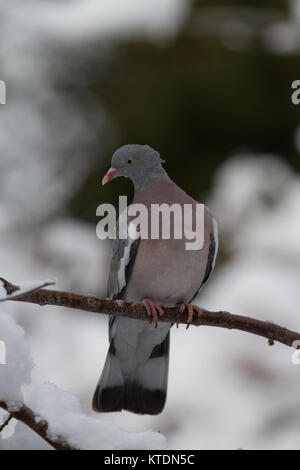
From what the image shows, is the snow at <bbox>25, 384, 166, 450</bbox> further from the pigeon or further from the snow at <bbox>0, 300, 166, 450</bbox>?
the pigeon

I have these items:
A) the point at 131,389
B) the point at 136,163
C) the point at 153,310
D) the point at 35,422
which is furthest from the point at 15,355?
the point at 131,389

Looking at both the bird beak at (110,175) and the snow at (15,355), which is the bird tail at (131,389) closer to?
the bird beak at (110,175)

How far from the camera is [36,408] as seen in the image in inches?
68.7

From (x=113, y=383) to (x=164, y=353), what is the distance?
1.07ft

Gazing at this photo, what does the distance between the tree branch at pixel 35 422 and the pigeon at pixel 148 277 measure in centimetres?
132

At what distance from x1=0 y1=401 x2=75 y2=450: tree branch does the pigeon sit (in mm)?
1316

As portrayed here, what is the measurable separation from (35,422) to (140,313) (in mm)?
794

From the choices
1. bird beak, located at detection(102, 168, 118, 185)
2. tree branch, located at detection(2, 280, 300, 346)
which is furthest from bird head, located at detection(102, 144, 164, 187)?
tree branch, located at detection(2, 280, 300, 346)

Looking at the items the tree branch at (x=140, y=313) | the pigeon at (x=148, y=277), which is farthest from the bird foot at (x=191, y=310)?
the pigeon at (x=148, y=277)

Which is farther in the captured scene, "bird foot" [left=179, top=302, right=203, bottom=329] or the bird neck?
the bird neck

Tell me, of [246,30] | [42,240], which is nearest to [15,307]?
[42,240]

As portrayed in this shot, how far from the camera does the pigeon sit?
9.80ft
